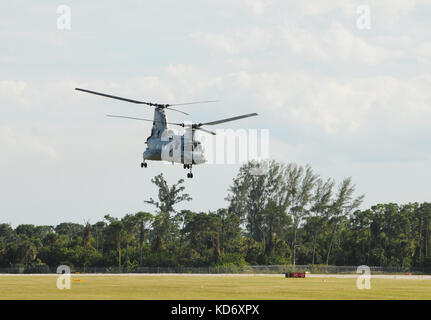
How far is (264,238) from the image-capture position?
182m

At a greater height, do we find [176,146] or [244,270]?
[176,146]

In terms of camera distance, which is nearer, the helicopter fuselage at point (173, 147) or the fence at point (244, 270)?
the helicopter fuselage at point (173, 147)

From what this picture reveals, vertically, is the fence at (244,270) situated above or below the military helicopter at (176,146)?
below

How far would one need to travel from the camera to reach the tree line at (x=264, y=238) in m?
154

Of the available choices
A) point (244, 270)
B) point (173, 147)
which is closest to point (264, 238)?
point (244, 270)

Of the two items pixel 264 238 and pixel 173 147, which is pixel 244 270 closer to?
pixel 264 238

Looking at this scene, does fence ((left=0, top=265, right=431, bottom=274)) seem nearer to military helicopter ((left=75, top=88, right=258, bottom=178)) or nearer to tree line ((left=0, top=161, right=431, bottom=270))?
tree line ((left=0, top=161, right=431, bottom=270))

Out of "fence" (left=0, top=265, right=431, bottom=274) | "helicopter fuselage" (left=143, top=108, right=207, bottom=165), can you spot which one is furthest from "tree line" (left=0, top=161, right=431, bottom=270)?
"helicopter fuselage" (left=143, top=108, right=207, bottom=165)

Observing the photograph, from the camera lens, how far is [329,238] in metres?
177

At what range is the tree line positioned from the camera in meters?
154

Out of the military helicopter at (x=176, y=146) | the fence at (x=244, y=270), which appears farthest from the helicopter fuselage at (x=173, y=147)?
the fence at (x=244, y=270)

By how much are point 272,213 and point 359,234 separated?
70.1 feet

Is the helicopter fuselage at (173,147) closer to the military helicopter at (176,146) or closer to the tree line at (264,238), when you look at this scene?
the military helicopter at (176,146)
